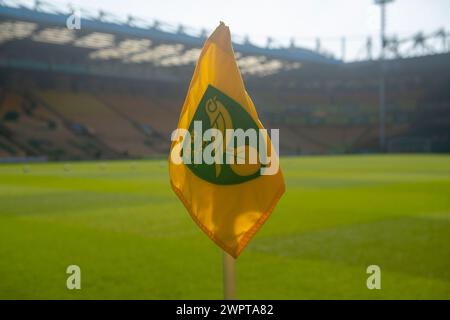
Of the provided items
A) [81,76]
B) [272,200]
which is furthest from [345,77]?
[272,200]

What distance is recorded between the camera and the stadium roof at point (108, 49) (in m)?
44.3

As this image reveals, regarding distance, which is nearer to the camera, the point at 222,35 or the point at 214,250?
the point at 222,35

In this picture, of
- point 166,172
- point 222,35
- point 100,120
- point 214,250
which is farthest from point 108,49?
point 222,35

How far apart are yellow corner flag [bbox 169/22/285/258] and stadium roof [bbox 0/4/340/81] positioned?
41.1m

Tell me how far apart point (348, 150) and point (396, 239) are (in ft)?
205

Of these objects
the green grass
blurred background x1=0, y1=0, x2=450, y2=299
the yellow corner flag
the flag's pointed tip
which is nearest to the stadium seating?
blurred background x1=0, y1=0, x2=450, y2=299

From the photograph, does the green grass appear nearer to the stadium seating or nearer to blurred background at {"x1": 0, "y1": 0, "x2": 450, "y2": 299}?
blurred background at {"x1": 0, "y1": 0, "x2": 450, "y2": 299}

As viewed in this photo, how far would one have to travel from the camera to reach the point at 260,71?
6869cm

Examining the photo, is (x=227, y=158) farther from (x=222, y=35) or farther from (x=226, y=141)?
(x=222, y=35)

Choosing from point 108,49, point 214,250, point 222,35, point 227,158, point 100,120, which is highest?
point 108,49

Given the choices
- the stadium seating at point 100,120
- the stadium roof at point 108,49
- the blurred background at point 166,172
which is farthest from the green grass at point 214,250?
the stadium seating at point 100,120

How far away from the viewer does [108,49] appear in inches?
2117

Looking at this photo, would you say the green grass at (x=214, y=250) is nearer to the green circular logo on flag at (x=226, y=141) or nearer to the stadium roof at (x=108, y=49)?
the green circular logo on flag at (x=226, y=141)

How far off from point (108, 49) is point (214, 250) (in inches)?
1886
